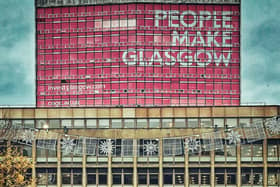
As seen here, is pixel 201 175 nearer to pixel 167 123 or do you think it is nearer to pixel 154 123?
pixel 167 123

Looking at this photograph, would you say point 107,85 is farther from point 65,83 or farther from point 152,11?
point 152,11

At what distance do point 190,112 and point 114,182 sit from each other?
11073mm

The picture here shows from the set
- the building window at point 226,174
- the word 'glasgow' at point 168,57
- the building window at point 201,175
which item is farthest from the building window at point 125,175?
the word 'glasgow' at point 168,57

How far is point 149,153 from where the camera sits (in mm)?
47500

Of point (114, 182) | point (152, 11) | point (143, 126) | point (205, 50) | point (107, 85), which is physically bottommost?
point (114, 182)

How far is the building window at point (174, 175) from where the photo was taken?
4859 cm

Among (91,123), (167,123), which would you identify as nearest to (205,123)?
(167,123)

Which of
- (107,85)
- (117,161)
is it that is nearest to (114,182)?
(117,161)

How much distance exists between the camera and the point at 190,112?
162 ft

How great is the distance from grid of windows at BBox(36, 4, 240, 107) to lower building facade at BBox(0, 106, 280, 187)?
852 inches

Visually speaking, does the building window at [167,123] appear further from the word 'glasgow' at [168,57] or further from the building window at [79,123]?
the word 'glasgow' at [168,57]

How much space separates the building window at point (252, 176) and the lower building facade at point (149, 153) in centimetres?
8

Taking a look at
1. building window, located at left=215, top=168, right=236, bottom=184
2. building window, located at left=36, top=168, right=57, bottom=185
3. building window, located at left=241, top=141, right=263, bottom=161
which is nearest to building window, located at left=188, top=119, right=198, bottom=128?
building window, located at left=215, top=168, right=236, bottom=184

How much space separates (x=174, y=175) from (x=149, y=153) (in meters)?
3.81
